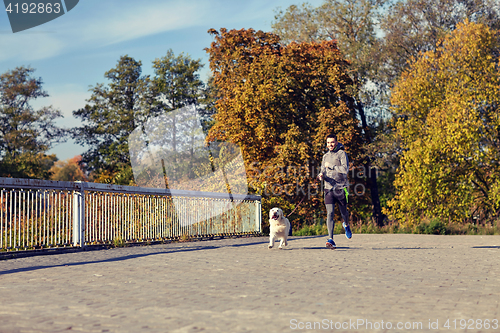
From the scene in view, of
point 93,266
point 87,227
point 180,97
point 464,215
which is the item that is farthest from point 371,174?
point 93,266

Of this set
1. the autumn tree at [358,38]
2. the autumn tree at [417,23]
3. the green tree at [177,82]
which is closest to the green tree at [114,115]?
the green tree at [177,82]

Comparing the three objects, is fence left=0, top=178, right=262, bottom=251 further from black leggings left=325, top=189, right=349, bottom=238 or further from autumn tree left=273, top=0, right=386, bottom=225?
autumn tree left=273, top=0, right=386, bottom=225

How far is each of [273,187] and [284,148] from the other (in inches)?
75.5

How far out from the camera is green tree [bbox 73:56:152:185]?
4728 cm

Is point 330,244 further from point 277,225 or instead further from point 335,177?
point 335,177

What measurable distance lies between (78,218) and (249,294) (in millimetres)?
6572

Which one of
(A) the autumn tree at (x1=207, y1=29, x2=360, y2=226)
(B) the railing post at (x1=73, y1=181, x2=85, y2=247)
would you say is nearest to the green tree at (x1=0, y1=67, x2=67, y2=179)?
(A) the autumn tree at (x1=207, y1=29, x2=360, y2=226)

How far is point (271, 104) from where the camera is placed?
27.1m

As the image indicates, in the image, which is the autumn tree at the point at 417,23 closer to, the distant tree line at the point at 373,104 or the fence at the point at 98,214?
the distant tree line at the point at 373,104

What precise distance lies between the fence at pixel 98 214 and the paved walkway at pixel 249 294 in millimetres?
985

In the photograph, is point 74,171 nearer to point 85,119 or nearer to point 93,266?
point 85,119

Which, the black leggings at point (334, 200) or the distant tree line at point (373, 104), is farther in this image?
the distant tree line at point (373, 104)

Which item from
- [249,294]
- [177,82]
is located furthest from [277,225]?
[177,82]

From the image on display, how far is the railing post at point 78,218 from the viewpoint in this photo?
35.9 feet
